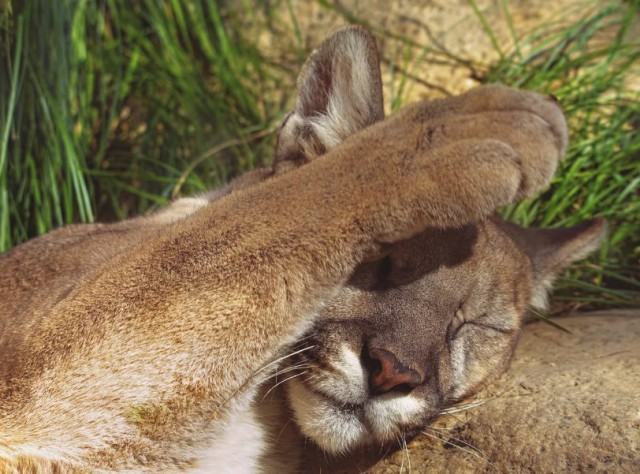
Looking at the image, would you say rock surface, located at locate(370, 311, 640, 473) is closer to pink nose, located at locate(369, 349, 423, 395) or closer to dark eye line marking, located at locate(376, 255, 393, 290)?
pink nose, located at locate(369, 349, 423, 395)

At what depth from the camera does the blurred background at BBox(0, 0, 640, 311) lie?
4.07m

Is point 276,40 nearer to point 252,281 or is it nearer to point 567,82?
point 567,82

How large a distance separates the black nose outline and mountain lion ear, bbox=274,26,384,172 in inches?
27.1

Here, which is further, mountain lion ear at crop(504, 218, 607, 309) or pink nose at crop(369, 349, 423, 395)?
mountain lion ear at crop(504, 218, 607, 309)

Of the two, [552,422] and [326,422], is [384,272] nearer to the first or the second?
[326,422]

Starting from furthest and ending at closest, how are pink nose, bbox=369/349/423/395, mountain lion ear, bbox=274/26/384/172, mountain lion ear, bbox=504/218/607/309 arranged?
mountain lion ear, bbox=504/218/607/309 → mountain lion ear, bbox=274/26/384/172 → pink nose, bbox=369/349/423/395

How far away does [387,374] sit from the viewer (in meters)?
2.19

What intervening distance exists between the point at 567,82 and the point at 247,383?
2998 mm

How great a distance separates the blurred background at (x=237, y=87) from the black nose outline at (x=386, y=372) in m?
1.61

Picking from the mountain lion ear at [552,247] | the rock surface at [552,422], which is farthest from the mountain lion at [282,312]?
the mountain lion ear at [552,247]

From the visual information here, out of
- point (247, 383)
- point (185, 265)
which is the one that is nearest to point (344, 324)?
point (247, 383)

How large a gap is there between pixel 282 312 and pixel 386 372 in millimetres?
339

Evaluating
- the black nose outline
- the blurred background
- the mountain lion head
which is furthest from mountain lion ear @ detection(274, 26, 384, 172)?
the blurred background

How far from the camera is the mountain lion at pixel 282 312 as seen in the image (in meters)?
2.07
